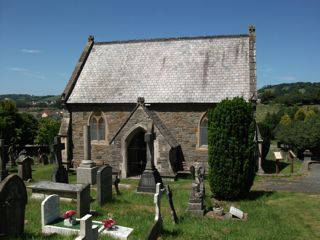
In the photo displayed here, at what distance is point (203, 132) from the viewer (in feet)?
77.3

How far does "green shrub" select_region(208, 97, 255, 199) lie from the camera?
1541 cm

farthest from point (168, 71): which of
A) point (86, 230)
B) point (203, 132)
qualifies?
point (86, 230)

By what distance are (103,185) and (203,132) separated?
11.0 m

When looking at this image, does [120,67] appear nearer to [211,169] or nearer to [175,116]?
[175,116]

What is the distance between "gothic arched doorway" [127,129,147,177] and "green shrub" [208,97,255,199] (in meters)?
8.90

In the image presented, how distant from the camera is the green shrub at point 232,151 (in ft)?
50.5

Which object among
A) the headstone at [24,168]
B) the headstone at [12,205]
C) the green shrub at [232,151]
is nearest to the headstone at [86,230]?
the headstone at [12,205]

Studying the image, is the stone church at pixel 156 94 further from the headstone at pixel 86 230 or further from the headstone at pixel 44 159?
the headstone at pixel 86 230

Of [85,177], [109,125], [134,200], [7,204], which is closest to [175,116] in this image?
[109,125]

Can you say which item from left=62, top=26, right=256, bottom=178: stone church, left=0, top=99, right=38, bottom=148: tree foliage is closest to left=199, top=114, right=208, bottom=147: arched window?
left=62, top=26, right=256, bottom=178: stone church

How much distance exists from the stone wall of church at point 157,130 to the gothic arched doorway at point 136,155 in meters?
1.21

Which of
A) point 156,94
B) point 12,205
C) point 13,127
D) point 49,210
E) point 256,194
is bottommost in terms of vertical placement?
point 256,194

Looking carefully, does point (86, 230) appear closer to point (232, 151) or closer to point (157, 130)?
point (232, 151)

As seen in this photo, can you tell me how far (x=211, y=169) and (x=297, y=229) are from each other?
16.0ft
